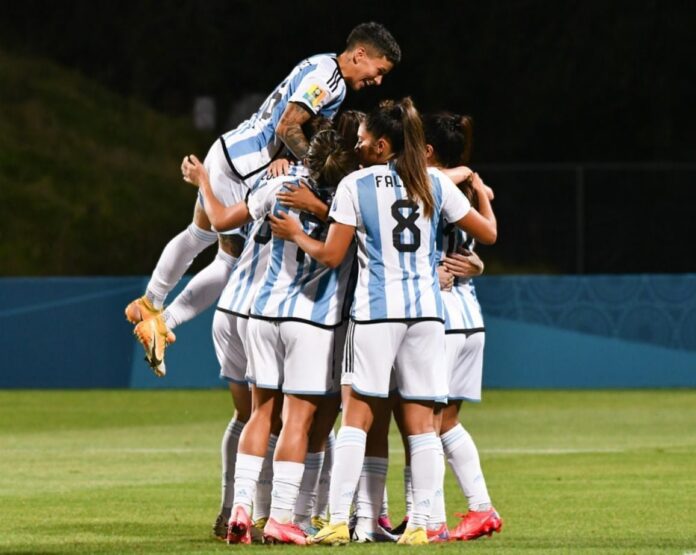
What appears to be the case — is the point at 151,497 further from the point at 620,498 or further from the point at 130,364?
the point at 130,364

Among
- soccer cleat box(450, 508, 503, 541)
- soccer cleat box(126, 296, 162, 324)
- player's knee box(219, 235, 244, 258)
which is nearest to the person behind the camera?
soccer cleat box(450, 508, 503, 541)

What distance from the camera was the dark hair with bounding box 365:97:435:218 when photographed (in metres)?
7.43

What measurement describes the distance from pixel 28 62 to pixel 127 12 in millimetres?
3253

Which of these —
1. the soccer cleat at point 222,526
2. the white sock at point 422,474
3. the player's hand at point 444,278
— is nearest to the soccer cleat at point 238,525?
the soccer cleat at point 222,526

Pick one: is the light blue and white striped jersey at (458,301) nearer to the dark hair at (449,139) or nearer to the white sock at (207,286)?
the dark hair at (449,139)

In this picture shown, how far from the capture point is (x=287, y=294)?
304 inches

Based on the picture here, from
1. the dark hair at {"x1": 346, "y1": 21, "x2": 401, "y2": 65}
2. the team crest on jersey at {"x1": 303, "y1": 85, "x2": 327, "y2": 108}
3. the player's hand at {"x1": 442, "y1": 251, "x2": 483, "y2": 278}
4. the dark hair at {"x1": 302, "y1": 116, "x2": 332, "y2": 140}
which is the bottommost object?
the player's hand at {"x1": 442, "y1": 251, "x2": 483, "y2": 278}

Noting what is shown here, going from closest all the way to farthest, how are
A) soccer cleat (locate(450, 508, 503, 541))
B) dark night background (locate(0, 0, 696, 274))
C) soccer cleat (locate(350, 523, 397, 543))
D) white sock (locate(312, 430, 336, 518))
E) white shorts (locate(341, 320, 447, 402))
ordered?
1. white shorts (locate(341, 320, 447, 402))
2. soccer cleat (locate(350, 523, 397, 543))
3. soccer cleat (locate(450, 508, 503, 541))
4. white sock (locate(312, 430, 336, 518))
5. dark night background (locate(0, 0, 696, 274))

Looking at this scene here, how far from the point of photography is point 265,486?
8320 millimetres

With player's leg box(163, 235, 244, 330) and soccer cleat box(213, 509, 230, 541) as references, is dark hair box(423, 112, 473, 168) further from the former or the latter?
soccer cleat box(213, 509, 230, 541)

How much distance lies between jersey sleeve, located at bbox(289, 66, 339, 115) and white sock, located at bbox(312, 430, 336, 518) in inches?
68.5

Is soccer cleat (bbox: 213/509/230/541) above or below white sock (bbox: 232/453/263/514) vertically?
below

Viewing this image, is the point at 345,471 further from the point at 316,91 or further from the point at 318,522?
the point at 316,91

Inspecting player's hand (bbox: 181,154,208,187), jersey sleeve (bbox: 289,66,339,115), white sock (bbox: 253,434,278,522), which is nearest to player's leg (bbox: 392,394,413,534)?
white sock (bbox: 253,434,278,522)
